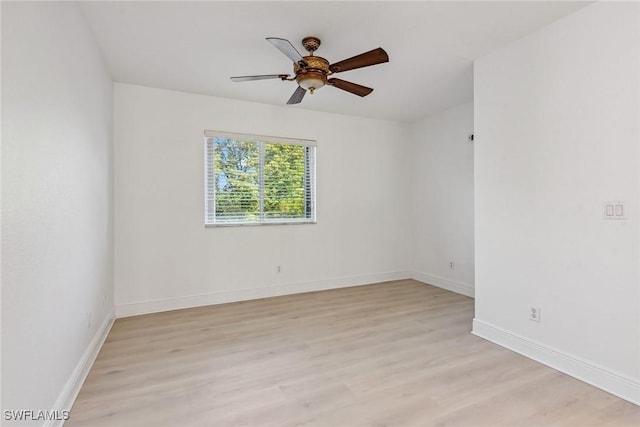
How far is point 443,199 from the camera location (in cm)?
468

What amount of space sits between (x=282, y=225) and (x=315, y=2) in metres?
2.76

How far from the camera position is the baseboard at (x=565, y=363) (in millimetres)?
2010

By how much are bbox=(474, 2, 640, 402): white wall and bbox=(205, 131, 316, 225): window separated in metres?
2.27

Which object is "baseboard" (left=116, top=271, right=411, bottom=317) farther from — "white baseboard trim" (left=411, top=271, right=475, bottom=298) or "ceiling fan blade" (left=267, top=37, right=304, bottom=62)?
"ceiling fan blade" (left=267, top=37, right=304, bottom=62)

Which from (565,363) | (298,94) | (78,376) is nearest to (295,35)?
(298,94)

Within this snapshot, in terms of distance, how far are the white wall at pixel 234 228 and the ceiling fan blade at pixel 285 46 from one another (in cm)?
195

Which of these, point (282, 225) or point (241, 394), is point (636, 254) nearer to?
point (241, 394)

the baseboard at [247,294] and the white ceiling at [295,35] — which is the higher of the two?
the white ceiling at [295,35]

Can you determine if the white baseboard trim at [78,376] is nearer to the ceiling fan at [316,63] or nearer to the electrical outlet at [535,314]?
the ceiling fan at [316,63]

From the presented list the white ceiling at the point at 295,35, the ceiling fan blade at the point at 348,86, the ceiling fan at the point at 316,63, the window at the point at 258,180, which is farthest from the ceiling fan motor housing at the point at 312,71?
the window at the point at 258,180

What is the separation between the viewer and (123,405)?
193 centimetres

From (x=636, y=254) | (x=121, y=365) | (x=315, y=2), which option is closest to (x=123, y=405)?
(x=121, y=365)

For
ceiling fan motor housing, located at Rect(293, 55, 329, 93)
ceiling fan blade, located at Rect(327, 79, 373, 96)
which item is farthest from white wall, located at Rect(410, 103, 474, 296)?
ceiling fan motor housing, located at Rect(293, 55, 329, 93)

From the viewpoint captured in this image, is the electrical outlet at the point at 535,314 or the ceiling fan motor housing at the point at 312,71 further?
the electrical outlet at the point at 535,314
